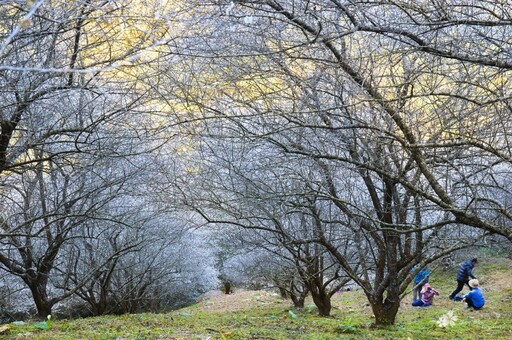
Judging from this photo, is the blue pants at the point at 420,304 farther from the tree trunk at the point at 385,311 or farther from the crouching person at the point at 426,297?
the tree trunk at the point at 385,311

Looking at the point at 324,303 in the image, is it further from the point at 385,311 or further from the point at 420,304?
the point at 420,304

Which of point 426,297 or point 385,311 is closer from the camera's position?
point 385,311

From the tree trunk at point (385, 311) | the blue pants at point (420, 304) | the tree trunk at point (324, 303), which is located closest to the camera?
the tree trunk at point (385, 311)

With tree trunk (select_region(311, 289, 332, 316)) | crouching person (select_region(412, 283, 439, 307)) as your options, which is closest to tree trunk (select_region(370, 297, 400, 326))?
tree trunk (select_region(311, 289, 332, 316))

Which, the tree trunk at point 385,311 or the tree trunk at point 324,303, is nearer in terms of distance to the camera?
the tree trunk at point 385,311

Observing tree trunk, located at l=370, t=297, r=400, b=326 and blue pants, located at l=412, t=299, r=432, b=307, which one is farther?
blue pants, located at l=412, t=299, r=432, b=307

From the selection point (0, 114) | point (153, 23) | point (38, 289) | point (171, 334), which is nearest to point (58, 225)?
point (38, 289)

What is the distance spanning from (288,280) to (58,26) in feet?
32.7

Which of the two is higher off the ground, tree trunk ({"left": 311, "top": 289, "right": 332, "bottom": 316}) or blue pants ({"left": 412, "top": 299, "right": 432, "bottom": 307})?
tree trunk ({"left": 311, "top": 289, "right": 332, "bottom": 316})

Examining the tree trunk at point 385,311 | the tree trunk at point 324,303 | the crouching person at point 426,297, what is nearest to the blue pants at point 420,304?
the crouching person at point 426,297

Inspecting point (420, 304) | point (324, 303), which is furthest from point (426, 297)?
point (324, 303)

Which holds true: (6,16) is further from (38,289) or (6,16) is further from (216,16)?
(38,289)

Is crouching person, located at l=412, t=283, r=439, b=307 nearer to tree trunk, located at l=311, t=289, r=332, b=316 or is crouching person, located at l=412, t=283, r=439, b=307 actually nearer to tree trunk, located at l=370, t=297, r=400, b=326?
tree trunk, located at l=311, t=289, r=332, b=316

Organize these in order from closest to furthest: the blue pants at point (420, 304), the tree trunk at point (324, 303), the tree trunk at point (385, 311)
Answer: the tree trunk at point (385, 311) < the tree trunk at point (324, 303) < the blue pants at point (420, 304)
